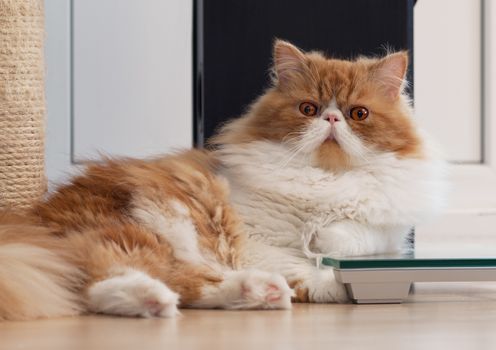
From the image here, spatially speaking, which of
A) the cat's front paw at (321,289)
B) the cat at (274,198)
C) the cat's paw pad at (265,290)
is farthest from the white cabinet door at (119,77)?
the cat's paw pad at (265,290)

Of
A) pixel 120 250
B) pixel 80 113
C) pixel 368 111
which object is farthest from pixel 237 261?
pixel 80 113

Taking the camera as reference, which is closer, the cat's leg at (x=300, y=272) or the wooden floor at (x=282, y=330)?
the wooden floor at (x=282, y=330)

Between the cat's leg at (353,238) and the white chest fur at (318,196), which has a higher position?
the white chest fur at (318,196)

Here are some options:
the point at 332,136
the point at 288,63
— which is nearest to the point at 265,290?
the point at 332,136

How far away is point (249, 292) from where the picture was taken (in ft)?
5.75

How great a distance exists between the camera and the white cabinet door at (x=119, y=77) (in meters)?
3.14

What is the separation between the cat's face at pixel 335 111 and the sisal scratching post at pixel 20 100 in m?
0.59

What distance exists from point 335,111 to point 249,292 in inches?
16.5

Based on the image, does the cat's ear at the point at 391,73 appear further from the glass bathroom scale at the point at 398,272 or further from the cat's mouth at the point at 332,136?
the glass bathroom scale at the point at 398,272

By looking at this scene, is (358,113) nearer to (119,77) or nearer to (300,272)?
(300,272)

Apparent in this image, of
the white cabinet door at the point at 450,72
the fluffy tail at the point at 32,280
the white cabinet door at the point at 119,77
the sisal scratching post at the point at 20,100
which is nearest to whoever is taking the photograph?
the fluffy tail at the point at 32,280

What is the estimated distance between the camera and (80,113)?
317cm

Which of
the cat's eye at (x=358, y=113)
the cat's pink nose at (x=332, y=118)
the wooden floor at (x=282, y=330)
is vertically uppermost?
the cat's eye at (x=358, y=113)

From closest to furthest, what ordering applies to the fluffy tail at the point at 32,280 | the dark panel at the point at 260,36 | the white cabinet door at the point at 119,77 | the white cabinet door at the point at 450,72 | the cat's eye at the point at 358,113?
the fluffy tail at the point at 32,280
the cat's eye at the point at 358,113
the dark panel at the point at 260,36
the white cabinet door at the point at 119,77
the white cabinet door at the point at 450,72
